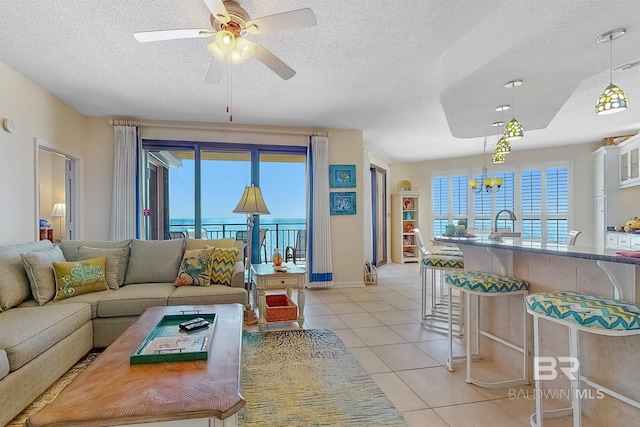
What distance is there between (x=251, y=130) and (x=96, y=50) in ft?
8.29

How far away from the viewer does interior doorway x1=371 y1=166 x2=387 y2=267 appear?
7547mm

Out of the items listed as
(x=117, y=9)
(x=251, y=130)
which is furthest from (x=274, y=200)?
(x=117, y=9)

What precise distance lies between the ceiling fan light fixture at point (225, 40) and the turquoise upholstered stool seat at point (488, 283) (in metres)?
2.27

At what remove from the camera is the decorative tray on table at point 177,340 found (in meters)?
1.61

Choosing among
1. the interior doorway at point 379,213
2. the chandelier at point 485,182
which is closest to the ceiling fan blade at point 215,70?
the interior doorway at point 379,213

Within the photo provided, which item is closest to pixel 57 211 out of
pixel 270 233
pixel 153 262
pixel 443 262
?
pixel 153 262

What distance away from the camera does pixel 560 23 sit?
214cm

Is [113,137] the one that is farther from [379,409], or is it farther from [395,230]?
[395,230]

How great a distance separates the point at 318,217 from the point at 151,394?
4.15 meters

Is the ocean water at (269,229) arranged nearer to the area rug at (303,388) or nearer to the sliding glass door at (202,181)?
the sliding glass door at (202,181)

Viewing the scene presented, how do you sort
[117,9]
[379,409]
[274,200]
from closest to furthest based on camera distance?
[379,409] < [117,9] < [274,200]

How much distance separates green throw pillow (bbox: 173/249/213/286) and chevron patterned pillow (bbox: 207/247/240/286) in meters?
0.05

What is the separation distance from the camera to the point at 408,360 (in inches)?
106

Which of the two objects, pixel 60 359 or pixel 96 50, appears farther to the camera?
pixel 96 50
